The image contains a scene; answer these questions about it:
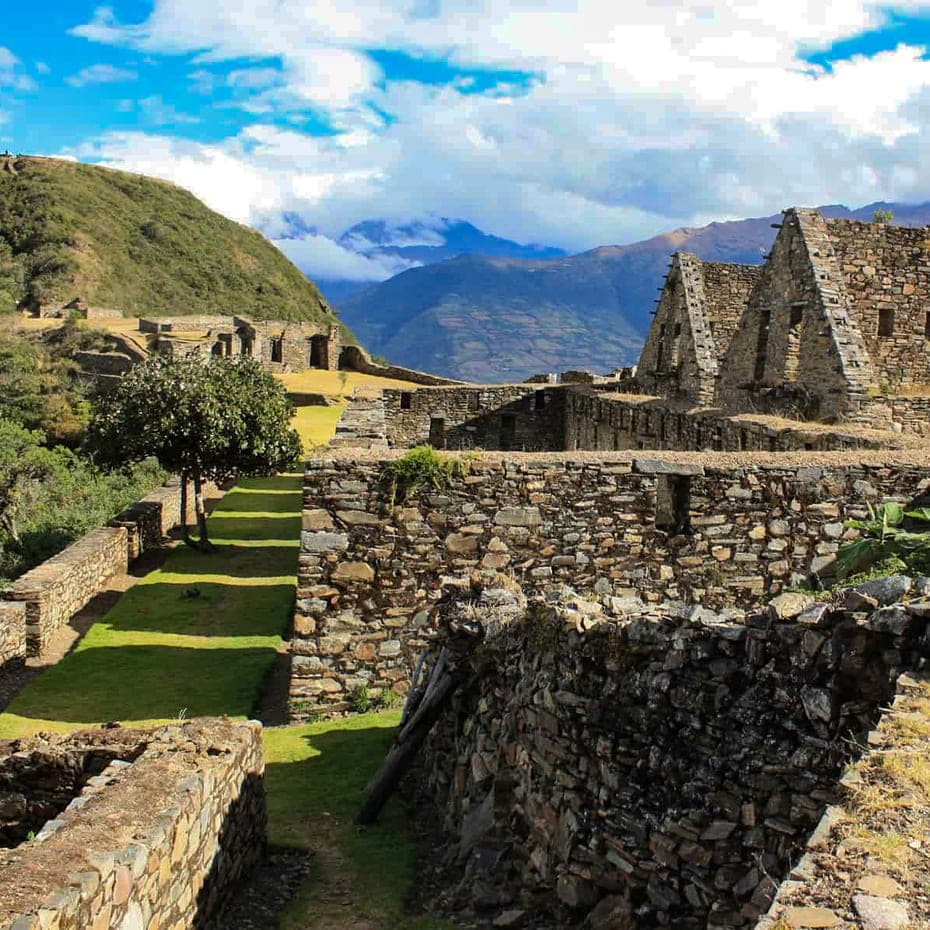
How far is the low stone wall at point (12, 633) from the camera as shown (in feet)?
Result: 52.4

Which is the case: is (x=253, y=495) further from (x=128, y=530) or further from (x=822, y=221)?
(x=822, y=221)

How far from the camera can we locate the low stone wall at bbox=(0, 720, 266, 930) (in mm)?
4789

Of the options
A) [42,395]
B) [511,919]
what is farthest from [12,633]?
[42,395]

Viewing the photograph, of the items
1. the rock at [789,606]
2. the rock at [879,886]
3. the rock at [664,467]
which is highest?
the rock at [664,467]

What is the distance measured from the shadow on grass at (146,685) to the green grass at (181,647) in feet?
0.05

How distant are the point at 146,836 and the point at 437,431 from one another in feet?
67.7

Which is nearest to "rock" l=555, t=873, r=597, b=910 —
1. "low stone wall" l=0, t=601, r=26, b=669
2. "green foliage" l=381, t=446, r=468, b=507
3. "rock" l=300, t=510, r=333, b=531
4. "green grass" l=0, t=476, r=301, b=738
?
"green grass" l=0, t=476, r=301, b=738

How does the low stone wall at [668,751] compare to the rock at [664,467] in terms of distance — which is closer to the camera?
the low stone wall at [668,751]

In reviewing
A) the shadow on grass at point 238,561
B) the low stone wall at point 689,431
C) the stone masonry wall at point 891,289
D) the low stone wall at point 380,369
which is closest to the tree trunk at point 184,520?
the shadow on grass at point 238,561

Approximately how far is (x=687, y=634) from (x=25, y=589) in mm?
14317

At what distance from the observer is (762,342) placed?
17.1m

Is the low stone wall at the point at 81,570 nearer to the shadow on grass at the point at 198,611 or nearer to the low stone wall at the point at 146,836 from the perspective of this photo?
the shadow on grass at the point at 198,611

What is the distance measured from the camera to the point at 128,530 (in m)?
21.9

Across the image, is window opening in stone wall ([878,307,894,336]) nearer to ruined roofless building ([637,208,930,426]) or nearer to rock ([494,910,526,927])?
ruined roofless building ([637,208,930,426])
